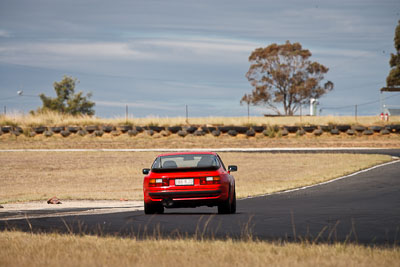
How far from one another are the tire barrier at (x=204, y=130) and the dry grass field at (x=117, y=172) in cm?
993

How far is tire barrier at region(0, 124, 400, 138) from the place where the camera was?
53.2 meters

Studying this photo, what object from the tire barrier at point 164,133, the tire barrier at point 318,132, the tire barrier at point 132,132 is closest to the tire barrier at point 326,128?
the tire barrier at point 318,132

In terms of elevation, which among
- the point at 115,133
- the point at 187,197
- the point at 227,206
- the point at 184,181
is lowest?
the point at 227,206

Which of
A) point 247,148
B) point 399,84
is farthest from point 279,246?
point 399,84

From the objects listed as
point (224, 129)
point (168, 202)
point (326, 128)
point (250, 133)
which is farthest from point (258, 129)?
point (168, 202)

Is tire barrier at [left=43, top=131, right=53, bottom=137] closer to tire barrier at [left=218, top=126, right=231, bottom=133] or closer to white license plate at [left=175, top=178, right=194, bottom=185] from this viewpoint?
tire barrier at [left=218, top=126, right=231, bottom=133]

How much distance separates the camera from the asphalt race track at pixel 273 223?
34.5ft

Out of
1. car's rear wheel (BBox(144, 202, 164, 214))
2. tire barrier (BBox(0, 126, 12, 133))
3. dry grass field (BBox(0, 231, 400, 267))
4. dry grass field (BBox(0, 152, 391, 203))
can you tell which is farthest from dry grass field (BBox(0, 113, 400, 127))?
dry grass field (BBox(0, 231, 400, 267))

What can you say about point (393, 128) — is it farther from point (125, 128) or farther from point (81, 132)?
point (81, 132)

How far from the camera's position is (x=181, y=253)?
27.5 ft

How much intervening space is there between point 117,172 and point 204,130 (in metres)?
20.2

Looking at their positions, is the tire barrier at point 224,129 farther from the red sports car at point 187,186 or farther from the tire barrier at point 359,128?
the red sports car at point 187,186

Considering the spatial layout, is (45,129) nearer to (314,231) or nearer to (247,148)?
(247,148)

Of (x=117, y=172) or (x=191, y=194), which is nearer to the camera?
(x=191, y=194)
